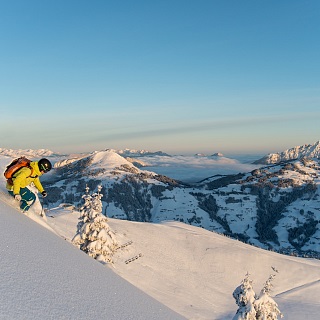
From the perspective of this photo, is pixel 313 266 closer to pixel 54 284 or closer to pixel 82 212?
pixel 82 212

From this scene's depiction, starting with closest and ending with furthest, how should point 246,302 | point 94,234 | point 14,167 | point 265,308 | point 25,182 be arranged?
point 25,182
point 14,167
point 265,308
point 246,302
point 94,234

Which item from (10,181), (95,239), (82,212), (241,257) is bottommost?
(241,257)

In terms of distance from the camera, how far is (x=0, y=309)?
398 centimetres

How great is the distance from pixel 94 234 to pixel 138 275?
27.8m

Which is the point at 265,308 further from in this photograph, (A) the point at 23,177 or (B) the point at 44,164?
(A) the point at 23,177

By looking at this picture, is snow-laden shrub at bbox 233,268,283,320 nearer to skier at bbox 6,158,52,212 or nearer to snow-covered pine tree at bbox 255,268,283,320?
snow-covered pine tree at bbox 255,268,283,320

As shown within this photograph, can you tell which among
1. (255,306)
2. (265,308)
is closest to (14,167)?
(255,306)

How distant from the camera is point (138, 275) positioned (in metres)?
52.1

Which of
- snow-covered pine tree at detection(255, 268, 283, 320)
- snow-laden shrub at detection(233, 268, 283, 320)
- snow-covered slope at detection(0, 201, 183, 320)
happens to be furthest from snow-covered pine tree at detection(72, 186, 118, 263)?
snow-covered slope at detection(0, 201, 183, 320)

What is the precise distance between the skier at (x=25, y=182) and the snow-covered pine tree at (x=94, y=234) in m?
16.3

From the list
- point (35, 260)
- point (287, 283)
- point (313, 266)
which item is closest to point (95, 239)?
point (35, 260)

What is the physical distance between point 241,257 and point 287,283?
11.6 meters

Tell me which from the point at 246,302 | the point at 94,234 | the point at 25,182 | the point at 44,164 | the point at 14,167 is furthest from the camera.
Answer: the point at 94,234

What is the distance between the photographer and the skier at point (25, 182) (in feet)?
36.1
